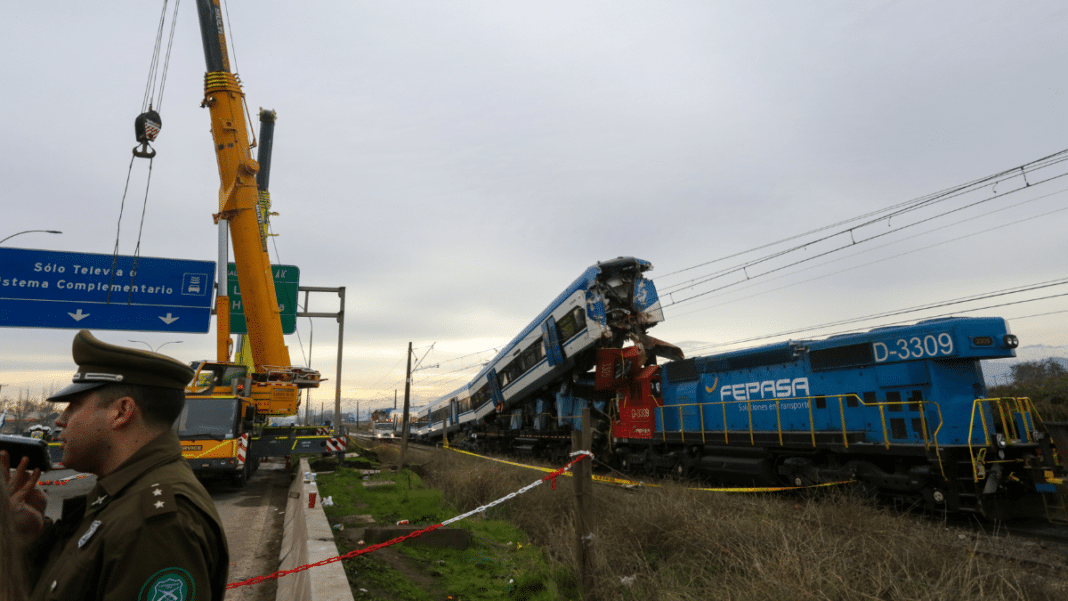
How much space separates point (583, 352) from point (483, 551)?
9321 millimetres

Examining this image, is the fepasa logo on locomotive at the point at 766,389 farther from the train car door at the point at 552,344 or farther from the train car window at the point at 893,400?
the train car door at the point at 552,344

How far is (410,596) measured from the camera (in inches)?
195

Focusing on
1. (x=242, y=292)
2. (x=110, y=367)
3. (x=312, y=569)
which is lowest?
(x=312, y=569)

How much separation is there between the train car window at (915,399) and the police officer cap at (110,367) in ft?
34.8

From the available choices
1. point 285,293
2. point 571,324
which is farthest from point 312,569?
point 285,293

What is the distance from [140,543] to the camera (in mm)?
1412

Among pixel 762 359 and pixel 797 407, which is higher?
pixel 762 359

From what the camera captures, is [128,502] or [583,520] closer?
[128,502]

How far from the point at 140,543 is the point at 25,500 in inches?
24.4

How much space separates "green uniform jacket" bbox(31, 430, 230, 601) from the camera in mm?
1394

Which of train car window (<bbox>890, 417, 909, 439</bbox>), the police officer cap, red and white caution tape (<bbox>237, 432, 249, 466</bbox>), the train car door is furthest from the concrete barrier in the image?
the train car door

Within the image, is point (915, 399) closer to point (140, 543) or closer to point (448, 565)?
point (448, 565)

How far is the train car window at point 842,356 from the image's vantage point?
1020cm

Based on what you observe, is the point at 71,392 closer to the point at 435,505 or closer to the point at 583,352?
the point at 435,505
